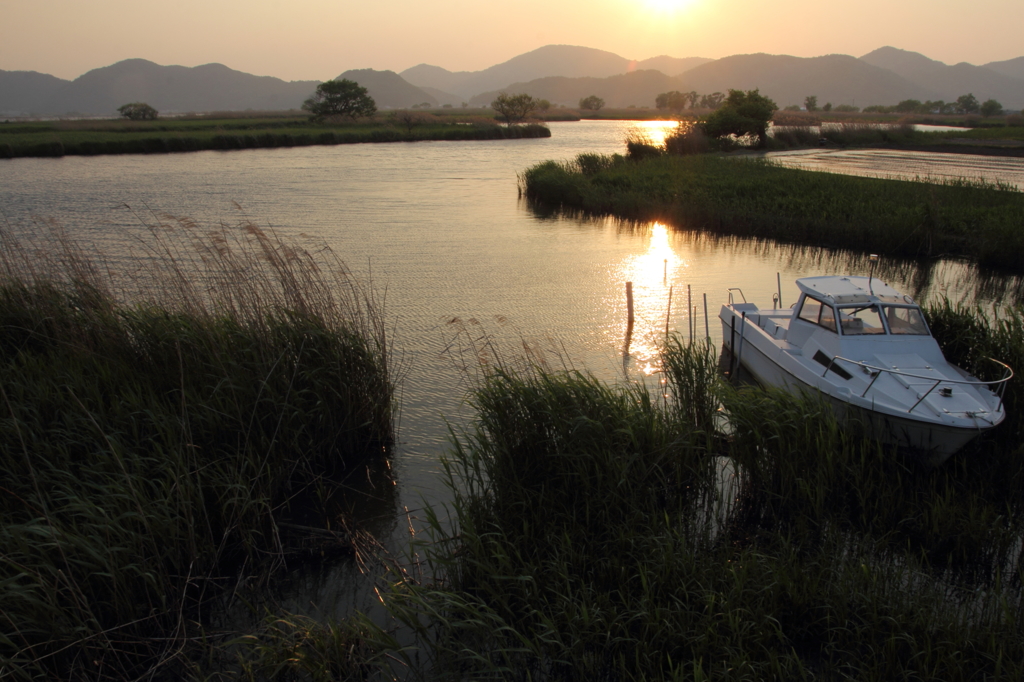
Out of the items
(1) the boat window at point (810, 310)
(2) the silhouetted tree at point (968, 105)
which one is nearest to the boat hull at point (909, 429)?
(1) the boat window at point (810, 310)

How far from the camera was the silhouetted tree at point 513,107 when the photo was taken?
283ft

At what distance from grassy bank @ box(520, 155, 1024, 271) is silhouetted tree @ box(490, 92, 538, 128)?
57594 millimetres

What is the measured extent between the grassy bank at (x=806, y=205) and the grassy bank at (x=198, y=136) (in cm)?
3506

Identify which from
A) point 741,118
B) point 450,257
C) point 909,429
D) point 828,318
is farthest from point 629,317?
point 741,118

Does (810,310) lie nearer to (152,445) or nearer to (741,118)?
(152,445)

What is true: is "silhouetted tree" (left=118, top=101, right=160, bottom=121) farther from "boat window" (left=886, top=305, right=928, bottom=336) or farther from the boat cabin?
"boat window" (left=886, top=305, right=928, bottom=336)

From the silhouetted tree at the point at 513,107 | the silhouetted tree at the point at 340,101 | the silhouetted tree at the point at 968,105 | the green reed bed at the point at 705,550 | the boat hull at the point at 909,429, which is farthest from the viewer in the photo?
the silhouetted tree at the point at 968,105

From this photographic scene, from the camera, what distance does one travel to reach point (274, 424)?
6.95 meters

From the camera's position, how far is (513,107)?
8688 centimetres

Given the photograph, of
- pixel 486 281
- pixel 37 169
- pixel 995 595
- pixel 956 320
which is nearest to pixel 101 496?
pixel 995 595

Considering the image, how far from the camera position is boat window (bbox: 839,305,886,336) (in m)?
8.55

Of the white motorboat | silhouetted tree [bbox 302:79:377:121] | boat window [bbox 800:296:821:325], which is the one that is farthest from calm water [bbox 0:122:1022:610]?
silhouetted tree [bbox 302:79:377:121]

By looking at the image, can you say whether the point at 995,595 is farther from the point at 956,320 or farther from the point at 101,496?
the point at 101,496

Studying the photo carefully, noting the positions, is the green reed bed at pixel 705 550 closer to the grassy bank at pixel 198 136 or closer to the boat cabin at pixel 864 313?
the boat cabin at pixel 864 313
